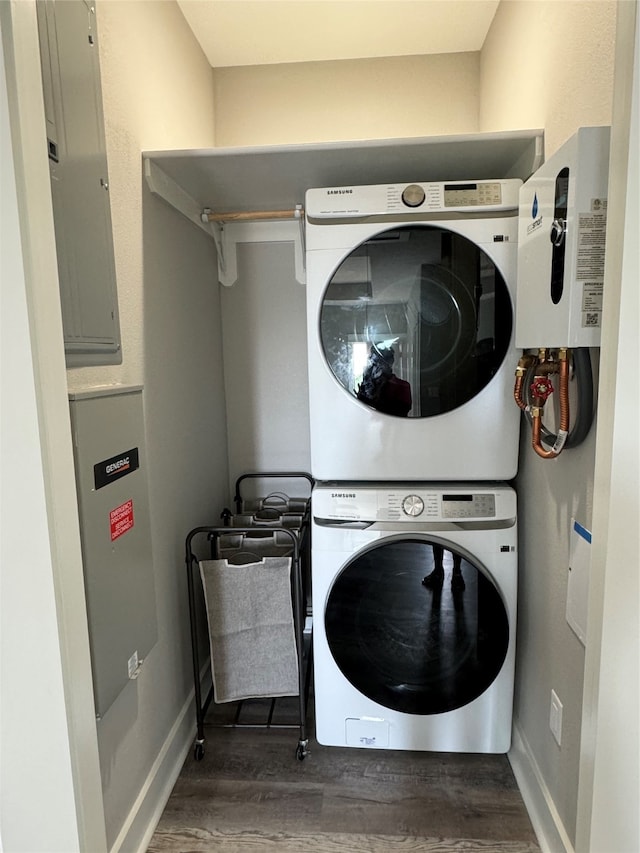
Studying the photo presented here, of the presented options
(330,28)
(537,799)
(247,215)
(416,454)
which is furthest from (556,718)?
(330,28)

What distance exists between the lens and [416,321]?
154cm

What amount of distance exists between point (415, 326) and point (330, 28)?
137 cm

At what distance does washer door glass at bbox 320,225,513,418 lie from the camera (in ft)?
4.94

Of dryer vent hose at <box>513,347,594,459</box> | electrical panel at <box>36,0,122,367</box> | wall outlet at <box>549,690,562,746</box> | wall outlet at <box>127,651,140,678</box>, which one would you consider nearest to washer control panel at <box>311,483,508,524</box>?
dryer vent hose at <box>513,347,594,459</box>

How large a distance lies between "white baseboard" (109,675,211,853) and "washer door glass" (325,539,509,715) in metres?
0.60

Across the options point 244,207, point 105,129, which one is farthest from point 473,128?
point 105,129

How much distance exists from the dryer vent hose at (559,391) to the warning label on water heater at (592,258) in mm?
116

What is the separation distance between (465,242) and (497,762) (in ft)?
5.45

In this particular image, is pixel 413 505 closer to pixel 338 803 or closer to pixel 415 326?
pixel 415 326

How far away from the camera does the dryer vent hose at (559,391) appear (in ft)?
3.67

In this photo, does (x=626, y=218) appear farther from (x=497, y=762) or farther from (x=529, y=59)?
(x=497, y=762)

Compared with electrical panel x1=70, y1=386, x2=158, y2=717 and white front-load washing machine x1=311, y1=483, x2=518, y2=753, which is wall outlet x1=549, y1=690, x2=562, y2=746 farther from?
electrical panel x1=70, y1=386, x2=158, y2=717

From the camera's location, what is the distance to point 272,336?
7.75ft

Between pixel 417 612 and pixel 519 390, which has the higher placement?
pixel 519 390
